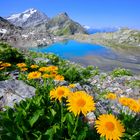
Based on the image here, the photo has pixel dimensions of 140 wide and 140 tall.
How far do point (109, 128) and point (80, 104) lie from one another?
0.51 meters

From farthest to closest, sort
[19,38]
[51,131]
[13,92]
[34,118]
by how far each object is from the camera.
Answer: [19,38] < [13,92] < [34,118] < [51,131]

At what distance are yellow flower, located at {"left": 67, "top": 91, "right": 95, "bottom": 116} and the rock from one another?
3026mm

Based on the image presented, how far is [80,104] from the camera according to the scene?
4641mm

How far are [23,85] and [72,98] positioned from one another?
4.16 meters

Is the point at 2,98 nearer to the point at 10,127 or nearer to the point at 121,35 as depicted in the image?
the point at 10,127

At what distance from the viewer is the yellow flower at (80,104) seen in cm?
452

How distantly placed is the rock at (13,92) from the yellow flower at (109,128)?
340 cm

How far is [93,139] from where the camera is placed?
239 inches

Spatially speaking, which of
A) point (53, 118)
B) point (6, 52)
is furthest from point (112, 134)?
point (6, 52)

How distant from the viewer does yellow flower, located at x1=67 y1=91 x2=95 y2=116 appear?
14.8 feet

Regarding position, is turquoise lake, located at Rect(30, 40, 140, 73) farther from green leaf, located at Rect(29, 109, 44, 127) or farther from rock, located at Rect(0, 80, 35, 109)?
green leaf, located at Rect(29, 109, 44, 127)

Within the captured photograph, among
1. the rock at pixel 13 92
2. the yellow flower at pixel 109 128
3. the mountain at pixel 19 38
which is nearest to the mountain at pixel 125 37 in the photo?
the mountain at pixel 19 38

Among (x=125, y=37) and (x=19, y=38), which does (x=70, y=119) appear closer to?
(x=19, y=38)

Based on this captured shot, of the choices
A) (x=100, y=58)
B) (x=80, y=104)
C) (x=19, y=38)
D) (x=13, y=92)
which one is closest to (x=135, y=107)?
(x=80, y=104)
